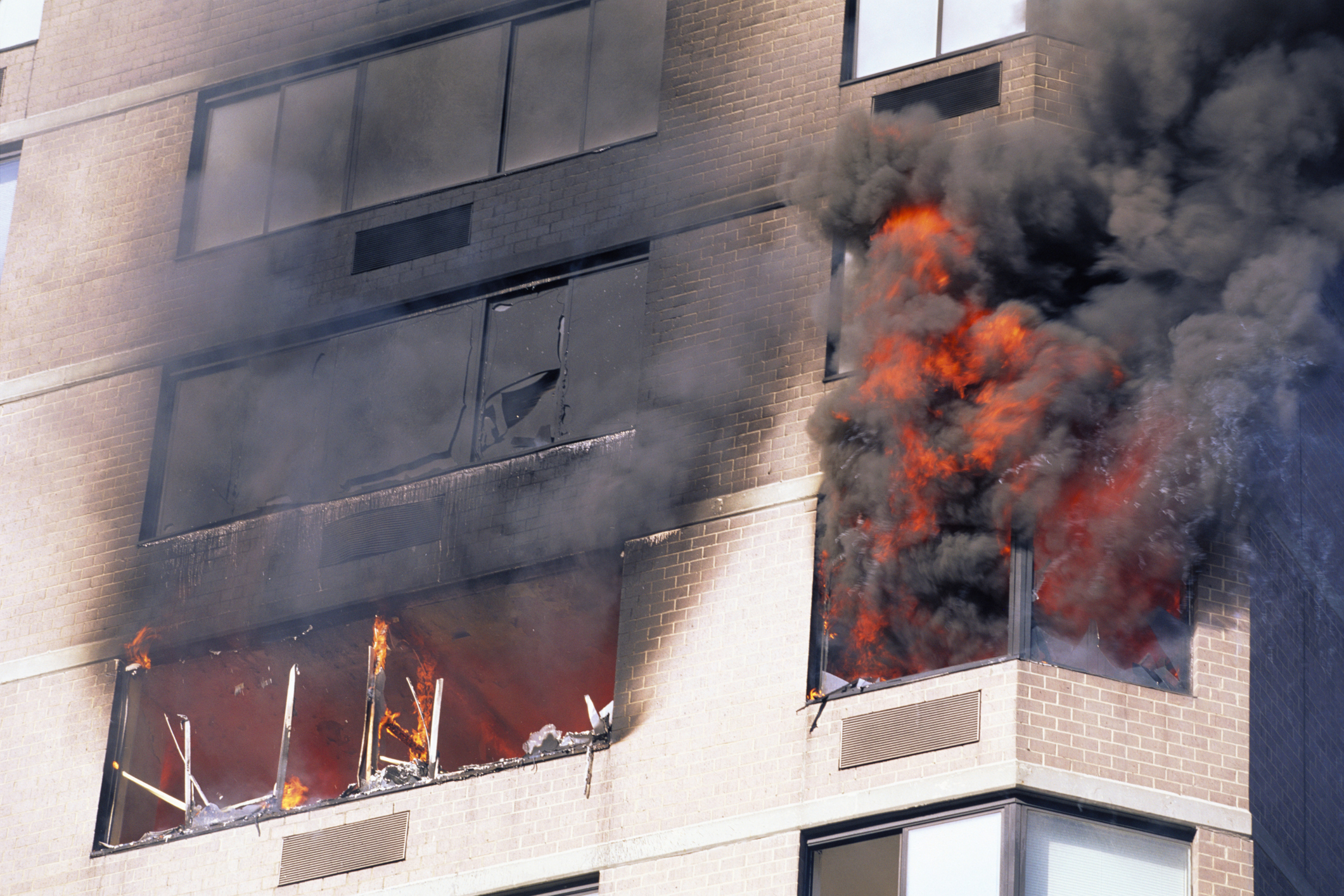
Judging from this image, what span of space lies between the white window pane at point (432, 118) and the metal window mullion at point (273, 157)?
0.96 metres

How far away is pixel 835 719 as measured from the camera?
51.5ft

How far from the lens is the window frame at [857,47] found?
58.3ft

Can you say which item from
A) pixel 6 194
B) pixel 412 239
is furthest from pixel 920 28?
pixel 6 194

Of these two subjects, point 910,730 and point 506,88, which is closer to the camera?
point 910,730

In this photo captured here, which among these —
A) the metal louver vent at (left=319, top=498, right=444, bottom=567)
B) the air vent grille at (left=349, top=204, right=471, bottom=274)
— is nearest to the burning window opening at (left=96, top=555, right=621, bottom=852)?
the metal louver vent at (left=319, top=498, right=444, bottom=567)

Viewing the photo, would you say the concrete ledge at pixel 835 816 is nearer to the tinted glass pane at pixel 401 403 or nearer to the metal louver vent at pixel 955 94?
the tinted glass pane at pixel 401 403

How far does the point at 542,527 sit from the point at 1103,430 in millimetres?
4874

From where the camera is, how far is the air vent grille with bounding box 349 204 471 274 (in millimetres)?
19781

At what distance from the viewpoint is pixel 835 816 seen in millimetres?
15297

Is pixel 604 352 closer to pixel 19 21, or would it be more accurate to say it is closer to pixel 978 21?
pixel 978 21

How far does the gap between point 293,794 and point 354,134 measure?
6.56 meters

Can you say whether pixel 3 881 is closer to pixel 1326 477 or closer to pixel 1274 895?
pixel 1274 895

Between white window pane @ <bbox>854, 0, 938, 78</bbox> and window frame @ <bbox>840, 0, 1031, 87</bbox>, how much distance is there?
0.02 metres

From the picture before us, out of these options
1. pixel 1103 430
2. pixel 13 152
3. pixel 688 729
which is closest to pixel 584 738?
pixel 688 729
